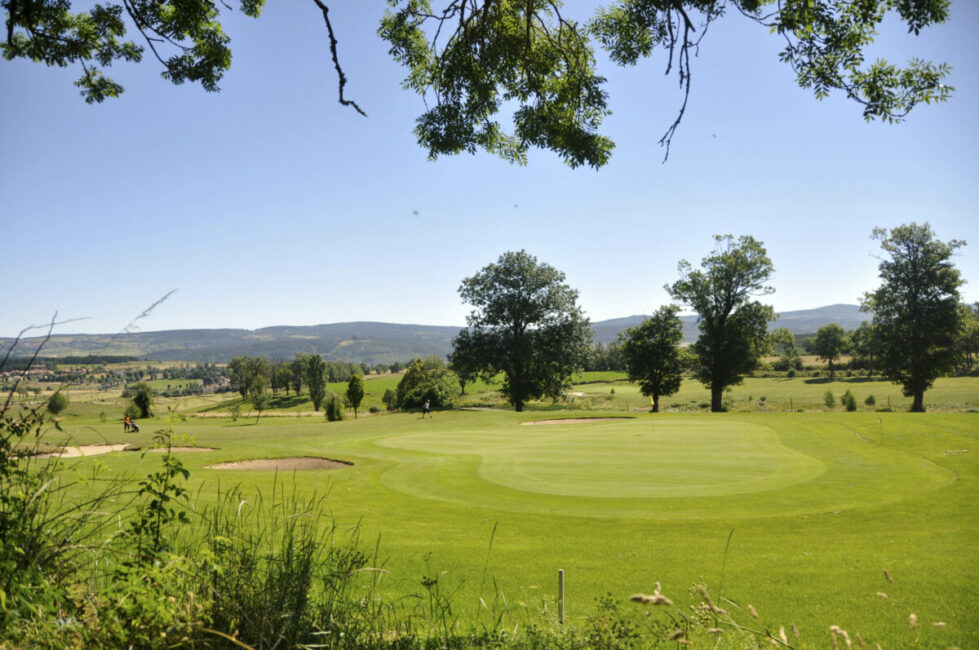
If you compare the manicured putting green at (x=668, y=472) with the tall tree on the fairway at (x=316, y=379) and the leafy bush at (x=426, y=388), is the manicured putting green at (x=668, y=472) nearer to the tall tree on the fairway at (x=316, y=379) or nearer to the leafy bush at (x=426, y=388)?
the leafy bush at (x=426, y=388)

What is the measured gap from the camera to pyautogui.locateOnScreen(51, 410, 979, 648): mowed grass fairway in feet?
18.2

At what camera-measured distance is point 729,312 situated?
40.5 m

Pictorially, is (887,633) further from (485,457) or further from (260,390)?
(260,390)

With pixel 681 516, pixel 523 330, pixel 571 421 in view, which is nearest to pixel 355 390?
pixel 523 330

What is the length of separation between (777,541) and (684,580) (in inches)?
111

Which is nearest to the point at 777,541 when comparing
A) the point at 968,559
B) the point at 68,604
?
the point at 968,559

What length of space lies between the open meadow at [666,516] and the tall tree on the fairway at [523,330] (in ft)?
74.4

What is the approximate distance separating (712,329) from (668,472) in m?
30.2

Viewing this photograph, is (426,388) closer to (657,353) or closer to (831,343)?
(657,353)

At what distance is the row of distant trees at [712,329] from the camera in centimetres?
3506

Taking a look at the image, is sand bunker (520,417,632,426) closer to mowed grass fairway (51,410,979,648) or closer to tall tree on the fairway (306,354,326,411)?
mowed grass fairway (51,410,979,648)

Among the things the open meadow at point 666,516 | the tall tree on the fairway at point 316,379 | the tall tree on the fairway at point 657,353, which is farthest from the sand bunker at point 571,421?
the tall tree on the fairway at point 316,379

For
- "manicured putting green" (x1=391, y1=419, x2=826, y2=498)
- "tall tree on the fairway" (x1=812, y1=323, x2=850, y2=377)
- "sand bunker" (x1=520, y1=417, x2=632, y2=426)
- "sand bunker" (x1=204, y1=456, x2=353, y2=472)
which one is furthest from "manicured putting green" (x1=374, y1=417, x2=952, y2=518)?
"tall tree on the fairway" (x1=812, y1=323, x2=850, y2=377)

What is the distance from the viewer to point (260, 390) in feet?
168
